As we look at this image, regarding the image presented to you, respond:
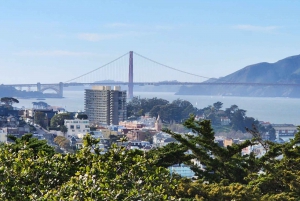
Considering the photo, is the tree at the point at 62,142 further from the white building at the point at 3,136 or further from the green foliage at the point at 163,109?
the green foliage at the point at 163,109

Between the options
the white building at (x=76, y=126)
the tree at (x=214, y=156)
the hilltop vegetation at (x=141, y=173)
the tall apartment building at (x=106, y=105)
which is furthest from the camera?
the tall apartment building at (x=106, y=105)

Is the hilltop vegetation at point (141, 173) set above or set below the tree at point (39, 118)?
above

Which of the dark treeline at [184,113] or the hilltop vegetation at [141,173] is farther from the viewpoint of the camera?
the dark treeline at [184,113]

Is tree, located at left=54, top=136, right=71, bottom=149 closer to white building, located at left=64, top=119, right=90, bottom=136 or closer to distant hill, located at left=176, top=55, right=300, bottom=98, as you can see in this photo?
white building, located at left=64, top=119, right=90, bottom=136

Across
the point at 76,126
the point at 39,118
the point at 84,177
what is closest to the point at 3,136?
the point at 76,126

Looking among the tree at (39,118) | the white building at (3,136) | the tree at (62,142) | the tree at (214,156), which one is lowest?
the tree at (62,142)

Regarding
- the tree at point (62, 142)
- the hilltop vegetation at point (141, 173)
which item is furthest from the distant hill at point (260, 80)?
the hilltop vegetation at point (141, 173)

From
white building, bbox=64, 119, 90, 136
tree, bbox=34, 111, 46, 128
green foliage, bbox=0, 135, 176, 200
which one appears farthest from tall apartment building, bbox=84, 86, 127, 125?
green foliage, bbox=0, 135, 176, 200
